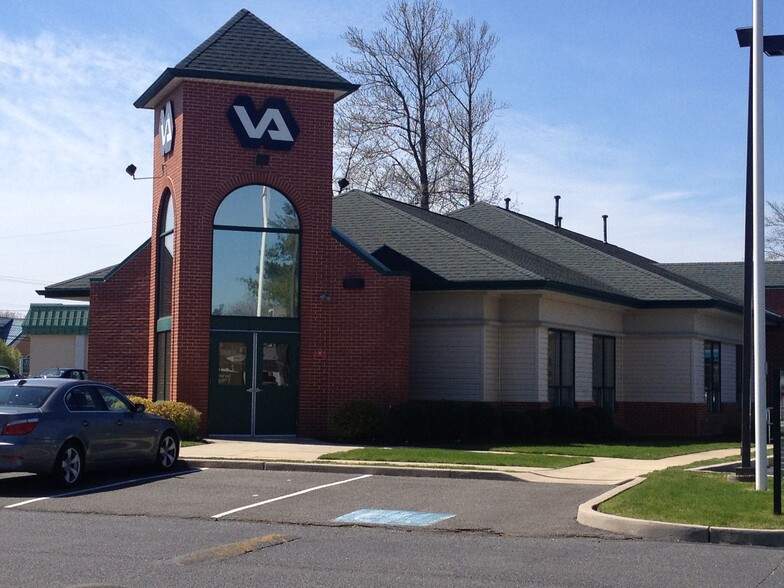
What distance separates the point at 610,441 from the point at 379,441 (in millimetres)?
6128

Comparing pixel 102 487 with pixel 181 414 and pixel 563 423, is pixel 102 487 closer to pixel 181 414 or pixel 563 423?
pixel 181 414

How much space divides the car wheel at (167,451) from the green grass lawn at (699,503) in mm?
7138

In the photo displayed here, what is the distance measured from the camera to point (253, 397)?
77.8 ft

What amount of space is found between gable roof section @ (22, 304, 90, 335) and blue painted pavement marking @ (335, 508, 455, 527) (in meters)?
30.6

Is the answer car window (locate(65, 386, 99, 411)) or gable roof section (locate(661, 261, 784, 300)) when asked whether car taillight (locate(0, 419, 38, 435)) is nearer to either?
car window (locate(65, 386, 99, 411))

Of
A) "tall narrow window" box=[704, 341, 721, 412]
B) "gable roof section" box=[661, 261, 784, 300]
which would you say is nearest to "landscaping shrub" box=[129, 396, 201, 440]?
"tall narrow window" box=[704, 341, 721, 412]

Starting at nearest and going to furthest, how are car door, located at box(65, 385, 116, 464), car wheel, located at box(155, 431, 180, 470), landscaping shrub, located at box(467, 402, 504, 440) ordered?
car door, located at box(65, 385, 116, 464) < car wheel, located at box(155, 431, 180, 470) < landscaping shrub, located at box(467, 402, 504, 440)

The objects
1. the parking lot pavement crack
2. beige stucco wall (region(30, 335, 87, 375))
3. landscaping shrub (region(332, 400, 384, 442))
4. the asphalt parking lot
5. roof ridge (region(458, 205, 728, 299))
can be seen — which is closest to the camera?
the parking lot pavement crack

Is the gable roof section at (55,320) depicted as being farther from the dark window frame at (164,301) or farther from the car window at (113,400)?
the car window at (113,400)

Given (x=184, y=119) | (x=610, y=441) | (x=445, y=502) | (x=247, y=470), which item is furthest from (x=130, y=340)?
(x=445, y=502)

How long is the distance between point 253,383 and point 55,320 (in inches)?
831

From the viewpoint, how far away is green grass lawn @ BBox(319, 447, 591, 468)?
18.2m

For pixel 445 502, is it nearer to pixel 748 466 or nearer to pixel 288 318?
pixel 748 466

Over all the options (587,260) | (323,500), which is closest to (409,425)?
(323,500)
